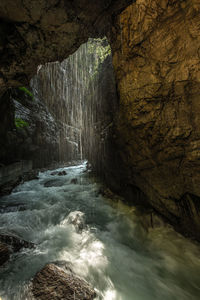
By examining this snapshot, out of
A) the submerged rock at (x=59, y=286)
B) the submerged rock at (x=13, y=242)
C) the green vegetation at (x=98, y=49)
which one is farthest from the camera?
the green vegetation at (x=98, y=49)

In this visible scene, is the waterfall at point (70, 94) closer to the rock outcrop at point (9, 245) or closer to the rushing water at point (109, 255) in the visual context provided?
the rushing water at point (109, 255)

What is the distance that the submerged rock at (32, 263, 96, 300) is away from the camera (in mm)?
1992

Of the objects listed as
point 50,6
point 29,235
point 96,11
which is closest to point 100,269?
point 29,235

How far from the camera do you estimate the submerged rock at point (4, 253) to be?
2.68 metres

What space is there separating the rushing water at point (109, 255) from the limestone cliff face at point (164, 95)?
847mm

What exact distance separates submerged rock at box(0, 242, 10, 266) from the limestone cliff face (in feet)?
13.7

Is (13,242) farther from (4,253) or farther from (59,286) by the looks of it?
(59,286)

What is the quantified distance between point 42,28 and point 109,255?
701 centimetres

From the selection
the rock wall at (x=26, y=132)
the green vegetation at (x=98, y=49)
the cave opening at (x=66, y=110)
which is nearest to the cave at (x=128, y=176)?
the green vegetation at (x=98, y=49)

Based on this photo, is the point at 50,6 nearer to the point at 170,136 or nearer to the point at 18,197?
the point at 170,136

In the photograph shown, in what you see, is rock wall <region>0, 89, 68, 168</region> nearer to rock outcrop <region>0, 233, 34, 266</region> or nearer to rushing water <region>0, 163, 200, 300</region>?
rushing water <region>0, 163, 200, 300</region>

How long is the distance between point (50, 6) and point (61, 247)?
671 cm

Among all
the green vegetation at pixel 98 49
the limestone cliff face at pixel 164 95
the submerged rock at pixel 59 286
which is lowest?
the submerged rock at pixel 59 286

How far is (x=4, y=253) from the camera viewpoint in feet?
9.11
